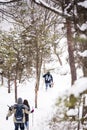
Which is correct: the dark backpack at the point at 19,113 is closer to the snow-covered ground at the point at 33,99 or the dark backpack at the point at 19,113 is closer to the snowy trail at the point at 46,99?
the snow-covered ground at the point at 33,99

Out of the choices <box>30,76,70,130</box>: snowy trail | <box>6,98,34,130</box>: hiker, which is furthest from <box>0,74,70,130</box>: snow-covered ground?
<box>6,98,34,130</box>: hiker

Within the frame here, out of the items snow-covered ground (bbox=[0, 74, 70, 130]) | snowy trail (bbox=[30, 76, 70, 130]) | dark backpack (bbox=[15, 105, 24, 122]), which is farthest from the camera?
snowy trail (bbox=[30, 76, 70, 130])

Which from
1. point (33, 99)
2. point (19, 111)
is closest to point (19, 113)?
point (19, 111)

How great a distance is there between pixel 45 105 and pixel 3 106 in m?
3.15

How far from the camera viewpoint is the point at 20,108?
15695 mm

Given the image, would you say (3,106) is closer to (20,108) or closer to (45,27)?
(45,27)

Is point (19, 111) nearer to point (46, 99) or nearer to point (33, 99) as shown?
point (46, 99)

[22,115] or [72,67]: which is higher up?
[72,67]

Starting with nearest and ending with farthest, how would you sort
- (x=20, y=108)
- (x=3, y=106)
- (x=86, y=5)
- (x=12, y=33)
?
(x=86, y=5) < (x=20, y=108) < (x=3, y=106) < (x=12, y=33)

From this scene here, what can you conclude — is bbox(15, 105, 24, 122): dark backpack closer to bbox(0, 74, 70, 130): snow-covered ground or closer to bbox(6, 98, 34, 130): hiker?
bbox(6, 98, 34, 130): hiker

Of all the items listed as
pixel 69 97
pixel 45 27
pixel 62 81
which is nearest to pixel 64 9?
pixel 69 97

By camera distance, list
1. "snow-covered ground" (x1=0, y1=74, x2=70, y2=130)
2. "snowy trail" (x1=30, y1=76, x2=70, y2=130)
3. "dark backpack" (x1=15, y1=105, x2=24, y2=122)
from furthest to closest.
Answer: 1. "snowy trail" (x1=30, y1=76, x2=70, y2=130)
2. "snow-covered ground" (x1=0, y1=74, x2=70, y2=130)
3. "dark backpack" (x1=15, y1=105, x2=24, y2=122)

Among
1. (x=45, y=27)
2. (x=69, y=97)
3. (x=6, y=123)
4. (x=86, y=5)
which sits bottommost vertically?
(x=6, y=123)

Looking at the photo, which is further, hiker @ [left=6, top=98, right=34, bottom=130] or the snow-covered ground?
the snow-covered ground
